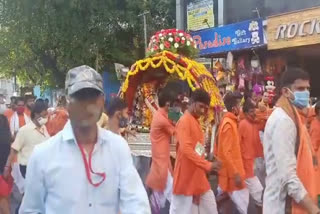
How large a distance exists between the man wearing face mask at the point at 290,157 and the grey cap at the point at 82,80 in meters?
1.92

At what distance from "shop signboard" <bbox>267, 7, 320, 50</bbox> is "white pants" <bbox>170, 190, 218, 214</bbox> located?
21.9ft

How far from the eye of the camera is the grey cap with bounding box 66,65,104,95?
3296 mm

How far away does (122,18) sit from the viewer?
78.2 feet

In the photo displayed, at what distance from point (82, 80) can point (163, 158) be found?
15.9ft

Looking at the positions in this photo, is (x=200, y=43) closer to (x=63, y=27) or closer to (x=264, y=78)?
(x=264, y=78)

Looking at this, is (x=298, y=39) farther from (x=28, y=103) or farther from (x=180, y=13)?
(x=180, y=13)

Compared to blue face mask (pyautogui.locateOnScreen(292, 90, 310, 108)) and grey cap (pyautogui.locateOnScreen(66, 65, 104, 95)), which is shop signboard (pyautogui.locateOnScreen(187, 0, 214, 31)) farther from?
grey cap (pyautogui.locateOnScreen(66, 65, 104, 95))

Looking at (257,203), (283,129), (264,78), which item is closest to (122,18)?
(264,78)

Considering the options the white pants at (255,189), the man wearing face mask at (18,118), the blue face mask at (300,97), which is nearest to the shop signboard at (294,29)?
the white pants at (255,189)

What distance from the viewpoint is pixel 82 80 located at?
10.9ft

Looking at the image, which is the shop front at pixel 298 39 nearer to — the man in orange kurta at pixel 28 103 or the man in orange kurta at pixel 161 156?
the man in orange kurta at pixel 28 103

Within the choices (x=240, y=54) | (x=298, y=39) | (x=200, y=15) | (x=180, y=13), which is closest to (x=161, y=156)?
(x=298, y=39)

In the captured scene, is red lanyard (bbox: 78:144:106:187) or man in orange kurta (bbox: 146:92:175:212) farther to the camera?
man in orange kurta (bbox: 146:92:175:212)

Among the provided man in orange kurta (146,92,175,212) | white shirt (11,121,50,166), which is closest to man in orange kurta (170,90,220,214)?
man in orange kurta (146,92,175,212)
